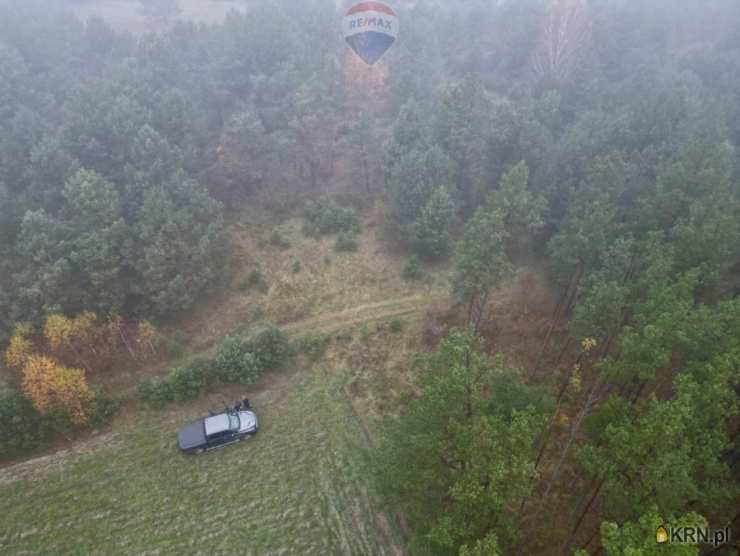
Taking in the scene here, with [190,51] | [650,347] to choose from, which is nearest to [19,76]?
[190,51]

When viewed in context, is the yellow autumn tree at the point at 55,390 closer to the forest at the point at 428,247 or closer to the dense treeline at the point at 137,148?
the forest at the point at 428,247

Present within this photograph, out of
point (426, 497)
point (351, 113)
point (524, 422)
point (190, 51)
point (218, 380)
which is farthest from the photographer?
point (351, 113)

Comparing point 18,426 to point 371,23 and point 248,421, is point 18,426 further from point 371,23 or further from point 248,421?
point 371,23

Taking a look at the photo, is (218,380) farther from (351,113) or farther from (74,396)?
(351,113)

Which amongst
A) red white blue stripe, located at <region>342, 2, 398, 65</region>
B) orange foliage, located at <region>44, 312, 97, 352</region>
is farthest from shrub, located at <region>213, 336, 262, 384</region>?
red white blue stripe, located at <region>342, 2, 398, 65</region>

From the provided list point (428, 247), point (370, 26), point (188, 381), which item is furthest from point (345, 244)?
point (370, 26)

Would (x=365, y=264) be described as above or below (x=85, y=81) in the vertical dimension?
below

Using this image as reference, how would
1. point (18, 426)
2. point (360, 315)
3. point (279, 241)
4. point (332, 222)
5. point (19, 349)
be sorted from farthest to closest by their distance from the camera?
point (332, 222) → point (279, 241) → point (360, 315) → point (19, 349) → point (18, 426)
